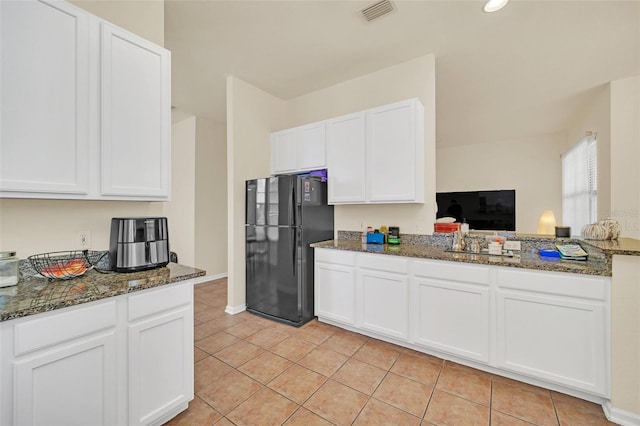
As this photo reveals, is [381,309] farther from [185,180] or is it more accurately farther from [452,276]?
[185,180]

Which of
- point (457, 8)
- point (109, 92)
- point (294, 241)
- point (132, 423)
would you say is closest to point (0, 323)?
point (132, 423)

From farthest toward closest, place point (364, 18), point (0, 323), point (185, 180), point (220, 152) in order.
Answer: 1. point (220, 152)
2. point (185, 180)
3. point (364, 18)
4. point (0, 323)

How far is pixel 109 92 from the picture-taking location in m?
1.61

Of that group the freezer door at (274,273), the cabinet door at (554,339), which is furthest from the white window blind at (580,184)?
the freezer door at (274,273)

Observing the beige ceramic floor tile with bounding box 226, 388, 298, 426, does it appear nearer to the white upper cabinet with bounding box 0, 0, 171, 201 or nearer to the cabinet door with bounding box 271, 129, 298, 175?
the white upper cabinet with bounding box 0, 0, 171, 201

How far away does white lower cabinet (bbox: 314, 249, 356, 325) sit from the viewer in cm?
273

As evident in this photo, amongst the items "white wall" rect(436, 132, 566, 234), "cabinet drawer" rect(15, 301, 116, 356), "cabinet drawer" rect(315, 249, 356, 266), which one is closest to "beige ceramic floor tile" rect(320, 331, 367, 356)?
"cabinet drawer" rect(315, 249, 356, 266)

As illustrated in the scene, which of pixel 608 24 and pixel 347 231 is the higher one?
pixel 608 24

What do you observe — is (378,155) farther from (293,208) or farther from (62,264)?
(62,264)

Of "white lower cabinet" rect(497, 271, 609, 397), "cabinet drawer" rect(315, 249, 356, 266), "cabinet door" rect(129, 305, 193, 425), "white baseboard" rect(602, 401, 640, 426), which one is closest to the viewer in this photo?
"cabinet door" rect(129, 305, 193, 425)

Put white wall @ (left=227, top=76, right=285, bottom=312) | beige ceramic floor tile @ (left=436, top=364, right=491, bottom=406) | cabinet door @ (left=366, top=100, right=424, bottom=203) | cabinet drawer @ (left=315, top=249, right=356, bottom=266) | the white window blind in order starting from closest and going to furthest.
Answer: beige ceramic floor tile @ (left=436, top=364, right=491, bottom=406) < cabinet door @ (left=366, top=100, right=424, bottom=203) < cabinet drawer @ (left=315, top=249, right=356, bottom=266) < white wall @ (left=227, top=76, right=285, bottom=312) < the white window blind

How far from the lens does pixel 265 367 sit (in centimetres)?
218

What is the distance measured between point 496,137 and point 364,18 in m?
4.65

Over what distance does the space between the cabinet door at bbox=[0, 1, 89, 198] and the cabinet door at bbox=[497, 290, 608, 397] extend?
2.93 metres
